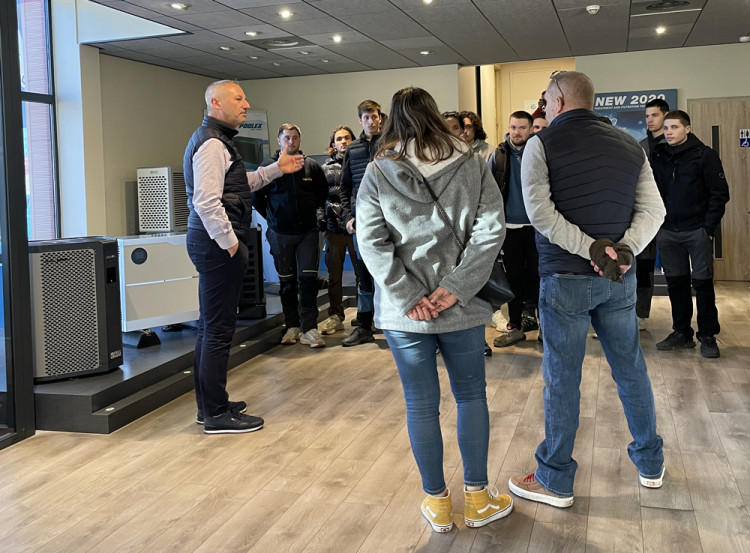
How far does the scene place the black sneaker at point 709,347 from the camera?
4672 millimetres

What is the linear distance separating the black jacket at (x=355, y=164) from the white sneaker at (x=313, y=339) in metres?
0.88

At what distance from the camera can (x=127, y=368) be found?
4094mm

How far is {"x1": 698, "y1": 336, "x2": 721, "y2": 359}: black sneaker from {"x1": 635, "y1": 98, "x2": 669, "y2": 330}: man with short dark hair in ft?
1.51

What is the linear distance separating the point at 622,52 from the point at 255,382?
6445 mm

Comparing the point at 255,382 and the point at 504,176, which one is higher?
the point at 504,176

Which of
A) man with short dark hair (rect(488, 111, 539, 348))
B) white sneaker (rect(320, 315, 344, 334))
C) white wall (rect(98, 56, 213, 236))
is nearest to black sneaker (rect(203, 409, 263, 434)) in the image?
man with short dark hair (rect(488, 111, 539, 348))

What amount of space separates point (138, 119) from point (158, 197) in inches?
39.8

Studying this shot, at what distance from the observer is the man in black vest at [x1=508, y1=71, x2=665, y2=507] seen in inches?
94.0

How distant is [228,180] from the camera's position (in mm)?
3434

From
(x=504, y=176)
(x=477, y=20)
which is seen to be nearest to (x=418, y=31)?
(x=477, y=20)

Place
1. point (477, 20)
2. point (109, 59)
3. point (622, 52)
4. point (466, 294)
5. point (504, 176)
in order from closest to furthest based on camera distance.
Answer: point (466, 294) < point (504, 176) < point (477, 20) < point (109, 59) < point (622, 52)

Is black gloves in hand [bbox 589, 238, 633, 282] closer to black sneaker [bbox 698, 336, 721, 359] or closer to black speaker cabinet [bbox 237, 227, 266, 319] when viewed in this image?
black sneaker [bbox 698, 336, 721, 359]

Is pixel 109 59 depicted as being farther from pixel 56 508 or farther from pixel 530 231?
pixel 56 508

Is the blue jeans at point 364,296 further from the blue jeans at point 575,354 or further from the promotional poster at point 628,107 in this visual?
the promotional poster at point 628,107
